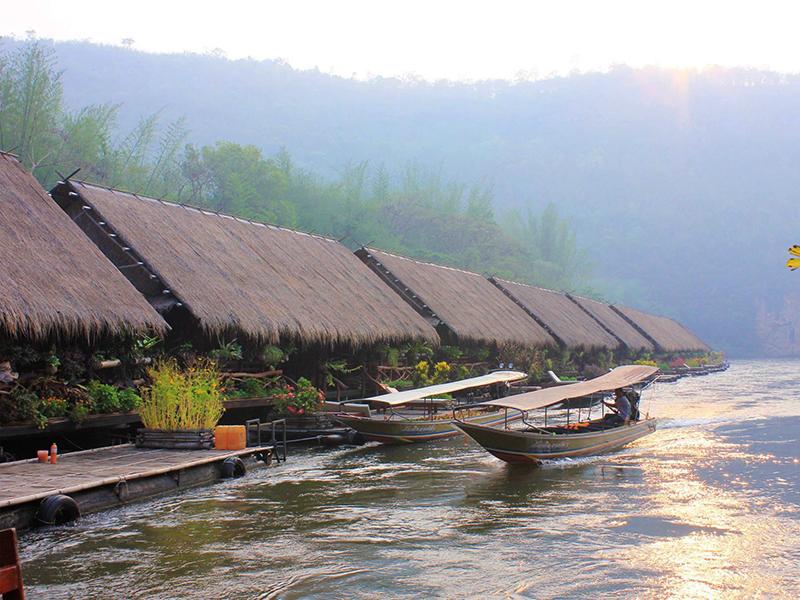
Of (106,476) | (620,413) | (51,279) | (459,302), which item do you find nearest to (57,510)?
(106,476)

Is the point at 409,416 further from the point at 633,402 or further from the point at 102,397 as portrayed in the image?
the point at 102,397

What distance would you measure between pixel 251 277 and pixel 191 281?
242 cm

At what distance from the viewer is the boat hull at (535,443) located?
1528 cm

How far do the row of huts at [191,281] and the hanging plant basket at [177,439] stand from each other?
1797mm

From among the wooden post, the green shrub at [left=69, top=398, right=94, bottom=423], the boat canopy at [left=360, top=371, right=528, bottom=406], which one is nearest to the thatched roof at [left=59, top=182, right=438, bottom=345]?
the boat canopy at [left=360, top=371, right=528, bottom=406]

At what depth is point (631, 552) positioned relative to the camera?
9.85m

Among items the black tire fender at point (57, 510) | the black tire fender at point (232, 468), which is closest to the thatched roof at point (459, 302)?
the black tire fender at point (232, 468)

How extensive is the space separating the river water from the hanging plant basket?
3.30ft

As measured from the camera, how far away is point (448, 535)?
35.0 ft

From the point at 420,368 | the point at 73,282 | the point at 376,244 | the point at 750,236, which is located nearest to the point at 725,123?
the point at 750,236

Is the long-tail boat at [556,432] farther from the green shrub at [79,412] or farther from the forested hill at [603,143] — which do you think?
the forested hill at [603,143]

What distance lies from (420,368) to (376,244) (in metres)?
41.3

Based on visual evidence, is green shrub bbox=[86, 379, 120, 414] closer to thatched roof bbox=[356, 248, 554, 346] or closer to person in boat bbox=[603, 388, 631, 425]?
person in boat bbox=[603, 388, 631, 425]

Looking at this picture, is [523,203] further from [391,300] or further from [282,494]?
[282,494]
